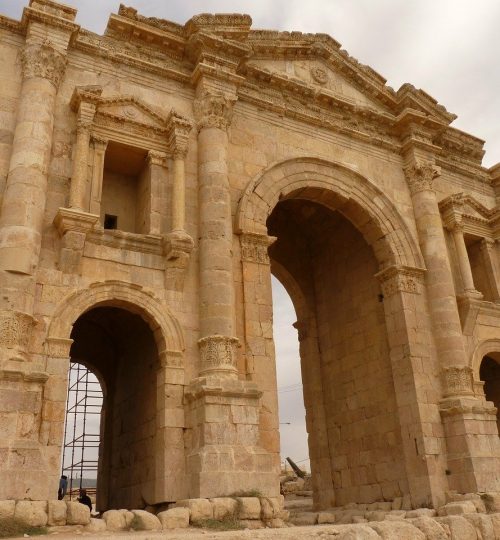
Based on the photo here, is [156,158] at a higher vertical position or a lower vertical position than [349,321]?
higher

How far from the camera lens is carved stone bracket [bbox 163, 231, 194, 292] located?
11578 millimetres

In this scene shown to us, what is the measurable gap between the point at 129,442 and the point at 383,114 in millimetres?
11343

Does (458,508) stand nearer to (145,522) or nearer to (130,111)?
(145,522)

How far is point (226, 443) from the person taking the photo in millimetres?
10180

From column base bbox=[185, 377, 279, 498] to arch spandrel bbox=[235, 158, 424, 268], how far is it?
532 centimetres

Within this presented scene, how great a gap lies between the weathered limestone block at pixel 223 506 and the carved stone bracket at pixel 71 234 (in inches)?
189

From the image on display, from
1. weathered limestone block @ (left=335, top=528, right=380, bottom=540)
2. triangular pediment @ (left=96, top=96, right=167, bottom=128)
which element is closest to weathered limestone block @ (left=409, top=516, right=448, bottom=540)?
weathered limestone block @ (left=335, top=528, right=380, bottom=540)

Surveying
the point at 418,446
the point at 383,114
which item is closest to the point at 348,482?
the point at 418,446

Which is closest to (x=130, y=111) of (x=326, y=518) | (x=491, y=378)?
(x=326, y=518)

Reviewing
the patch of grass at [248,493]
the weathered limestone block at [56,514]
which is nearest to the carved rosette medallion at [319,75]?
the patch of grass at [248,493]

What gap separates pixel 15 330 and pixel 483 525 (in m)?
8.29

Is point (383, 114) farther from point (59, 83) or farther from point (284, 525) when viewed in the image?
point (284, 525)

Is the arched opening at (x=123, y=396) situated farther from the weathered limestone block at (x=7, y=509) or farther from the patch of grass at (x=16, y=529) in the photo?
the weathered limestone block at (x=7, y=509)

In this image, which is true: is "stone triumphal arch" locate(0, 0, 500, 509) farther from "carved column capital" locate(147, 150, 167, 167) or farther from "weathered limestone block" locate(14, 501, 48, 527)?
"weathered limestone block" locate(14, 501, 48, 527)
